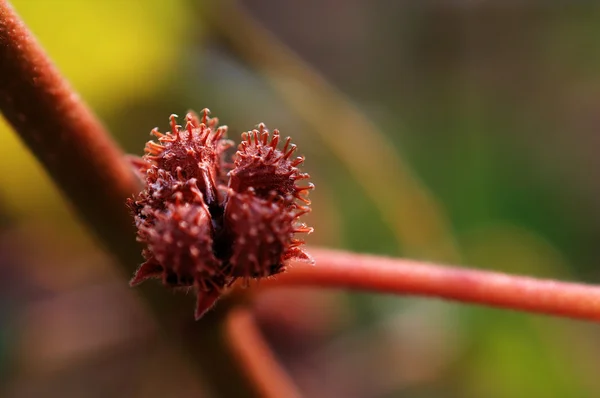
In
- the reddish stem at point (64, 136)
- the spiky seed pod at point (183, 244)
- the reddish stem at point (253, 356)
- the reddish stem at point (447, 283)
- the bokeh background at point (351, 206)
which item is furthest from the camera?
the bokeh background at point (351, 206)

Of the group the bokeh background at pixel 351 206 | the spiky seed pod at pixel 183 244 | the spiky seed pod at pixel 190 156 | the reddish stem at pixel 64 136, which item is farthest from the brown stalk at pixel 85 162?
the bokeh background at pixel 351 206

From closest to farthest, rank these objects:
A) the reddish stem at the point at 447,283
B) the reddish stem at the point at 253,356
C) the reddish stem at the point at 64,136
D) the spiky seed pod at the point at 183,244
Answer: the spiky seed pod at the point at 183,244 < the reddish stem at the point at 64,136 < the reddish stem at the point at 447,283 < the reddish stem at the point at 253,356

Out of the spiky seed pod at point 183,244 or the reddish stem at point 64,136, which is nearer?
the spiky seed pod at point 183,244

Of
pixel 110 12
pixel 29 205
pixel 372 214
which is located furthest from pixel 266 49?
pixel 29 205

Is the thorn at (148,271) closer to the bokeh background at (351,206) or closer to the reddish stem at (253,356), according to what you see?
the reddish stem at (253,356)

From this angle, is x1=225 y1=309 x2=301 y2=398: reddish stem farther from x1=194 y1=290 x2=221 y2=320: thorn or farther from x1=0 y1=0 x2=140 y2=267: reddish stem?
x1=194 y1=290 x2=221 y2=320: thorn
